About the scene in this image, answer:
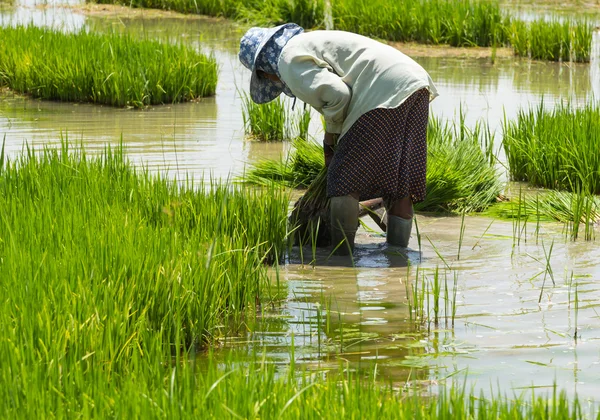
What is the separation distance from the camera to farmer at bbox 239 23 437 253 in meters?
4.29

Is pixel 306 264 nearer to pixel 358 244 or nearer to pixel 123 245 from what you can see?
pixel 358 244

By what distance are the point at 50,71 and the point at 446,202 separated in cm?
470

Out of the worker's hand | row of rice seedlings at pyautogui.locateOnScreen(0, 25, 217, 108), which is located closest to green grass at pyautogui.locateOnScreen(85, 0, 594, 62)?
row of rice seedlings at pyautogui.locateOnScreen(0, 25, 217, 108)

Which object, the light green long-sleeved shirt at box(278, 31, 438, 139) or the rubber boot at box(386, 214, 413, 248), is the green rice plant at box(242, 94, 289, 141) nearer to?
the rubber boot at box(386, 214, 413, 248)

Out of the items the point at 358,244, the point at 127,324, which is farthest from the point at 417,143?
the point at 127,324

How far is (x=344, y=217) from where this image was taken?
4551 millimetres

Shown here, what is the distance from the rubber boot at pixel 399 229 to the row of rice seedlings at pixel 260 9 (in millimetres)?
8716

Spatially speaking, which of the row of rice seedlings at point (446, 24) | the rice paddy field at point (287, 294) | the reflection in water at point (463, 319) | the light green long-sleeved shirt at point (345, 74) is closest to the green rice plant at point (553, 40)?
the row of rice seedlings at point (446, 24)

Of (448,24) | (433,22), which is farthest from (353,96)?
(448,24)

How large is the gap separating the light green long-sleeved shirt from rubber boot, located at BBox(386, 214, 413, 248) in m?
0.57

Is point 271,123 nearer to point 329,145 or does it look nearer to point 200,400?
point 329,145

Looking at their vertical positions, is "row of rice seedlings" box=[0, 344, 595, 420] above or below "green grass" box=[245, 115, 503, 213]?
below

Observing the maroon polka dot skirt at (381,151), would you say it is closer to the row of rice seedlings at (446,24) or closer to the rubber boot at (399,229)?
the rubber boot at (399,229)

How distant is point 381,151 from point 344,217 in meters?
0.36
